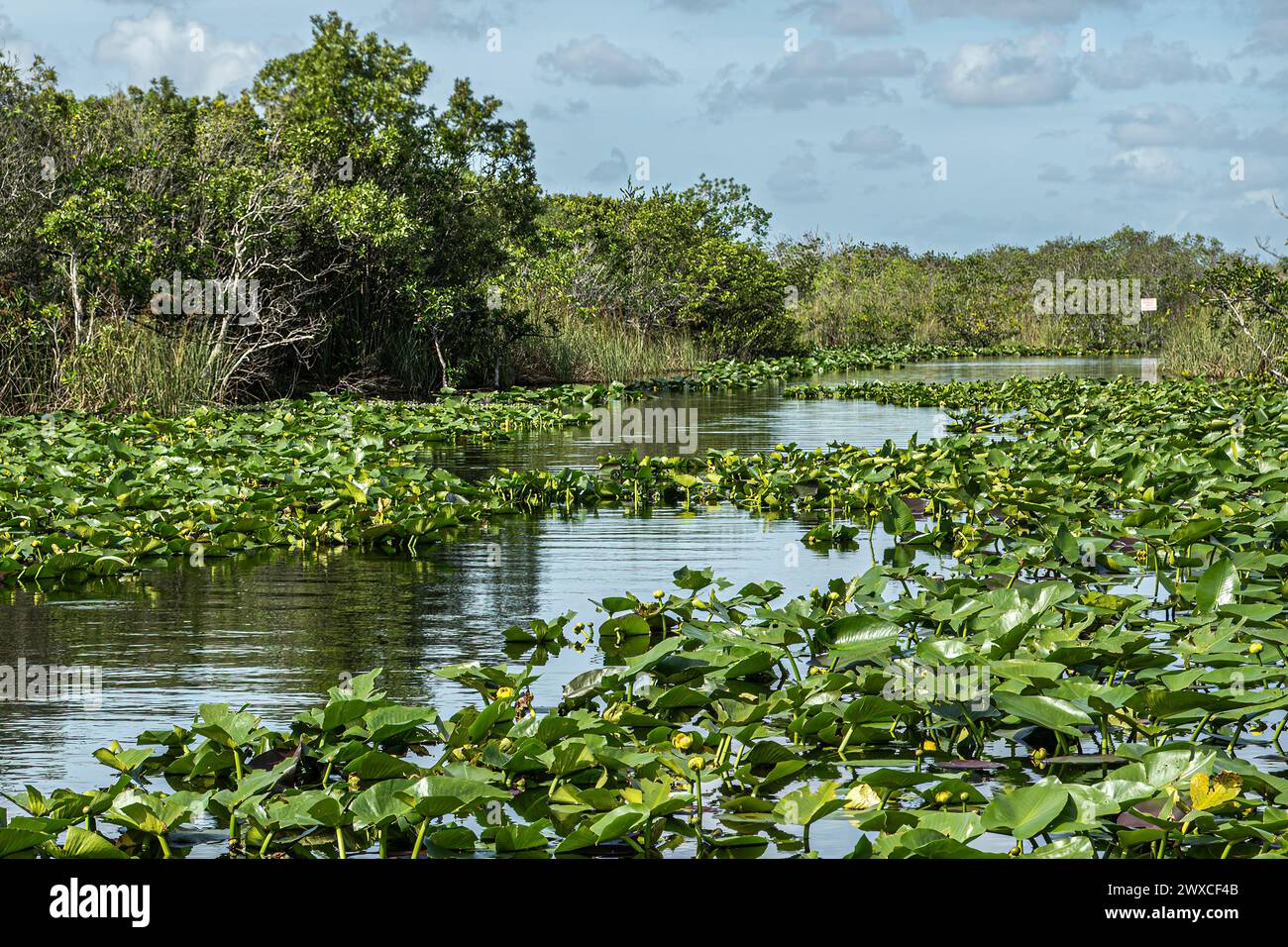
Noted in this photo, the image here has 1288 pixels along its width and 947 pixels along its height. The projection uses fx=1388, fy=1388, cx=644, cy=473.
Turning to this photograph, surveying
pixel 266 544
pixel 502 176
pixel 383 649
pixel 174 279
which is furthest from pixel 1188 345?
pixel 383 649

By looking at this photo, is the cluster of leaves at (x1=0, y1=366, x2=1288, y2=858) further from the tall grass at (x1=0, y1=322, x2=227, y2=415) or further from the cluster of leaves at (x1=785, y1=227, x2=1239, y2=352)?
the cluster of leaves at (x1=785, y1=227, x2=1239, y2=352)

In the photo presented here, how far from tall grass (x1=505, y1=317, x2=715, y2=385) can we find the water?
551 inches

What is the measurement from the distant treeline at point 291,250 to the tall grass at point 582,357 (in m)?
0.05

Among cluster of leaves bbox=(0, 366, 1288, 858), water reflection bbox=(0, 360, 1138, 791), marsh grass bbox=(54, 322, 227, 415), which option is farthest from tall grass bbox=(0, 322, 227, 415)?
cluster of leaves bbox=(0, 366, 1288, 858)

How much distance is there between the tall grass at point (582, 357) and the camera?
2366 cm

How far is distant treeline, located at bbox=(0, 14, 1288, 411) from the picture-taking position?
1535 cm

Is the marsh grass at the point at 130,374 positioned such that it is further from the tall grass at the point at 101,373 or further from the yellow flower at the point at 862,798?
the yellow flower at the point at 862,798

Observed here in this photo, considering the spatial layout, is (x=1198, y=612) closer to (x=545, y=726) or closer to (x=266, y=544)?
(x=545, y=726)

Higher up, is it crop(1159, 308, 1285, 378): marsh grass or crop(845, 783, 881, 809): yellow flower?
crop(1159, 308, 1285, 378): marsh grass

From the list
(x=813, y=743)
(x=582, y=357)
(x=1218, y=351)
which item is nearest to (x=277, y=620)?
(x=813, y=743)

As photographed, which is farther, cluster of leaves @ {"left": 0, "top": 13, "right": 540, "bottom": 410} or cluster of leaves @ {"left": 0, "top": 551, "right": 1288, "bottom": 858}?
cluster of leaves @ {"left": 0, "top": 13, "right": 540, "bottom": 410}

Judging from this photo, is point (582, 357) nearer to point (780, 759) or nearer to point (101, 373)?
point (101, 373)

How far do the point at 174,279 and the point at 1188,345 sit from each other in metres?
17.6
